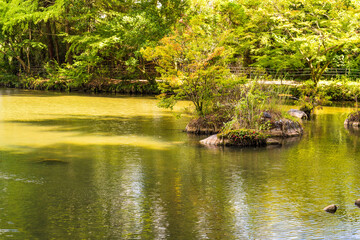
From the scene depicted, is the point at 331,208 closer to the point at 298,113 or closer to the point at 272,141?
the point at 272,141

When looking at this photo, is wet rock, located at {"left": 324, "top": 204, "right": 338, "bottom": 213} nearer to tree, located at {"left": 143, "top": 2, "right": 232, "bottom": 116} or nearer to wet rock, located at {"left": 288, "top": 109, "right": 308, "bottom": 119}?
tree, located at {"left": 143, "top": 2, "right": 232, "bottom": 116}

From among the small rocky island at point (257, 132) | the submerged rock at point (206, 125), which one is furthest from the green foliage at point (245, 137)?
the submerged rock at point (206, 125)

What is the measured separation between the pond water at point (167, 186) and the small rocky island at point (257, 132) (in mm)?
441

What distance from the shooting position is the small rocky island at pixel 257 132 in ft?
40.9

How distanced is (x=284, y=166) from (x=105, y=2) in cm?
2496

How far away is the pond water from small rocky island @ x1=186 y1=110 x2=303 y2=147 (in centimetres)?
44

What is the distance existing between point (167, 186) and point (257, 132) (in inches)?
185

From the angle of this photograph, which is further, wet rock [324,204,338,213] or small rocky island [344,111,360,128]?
small rocky island [344,111,360,128]

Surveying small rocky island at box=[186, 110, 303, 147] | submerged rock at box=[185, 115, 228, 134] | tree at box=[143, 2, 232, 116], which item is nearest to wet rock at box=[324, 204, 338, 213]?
small rocky island at box=[186, 110, 303, 147]

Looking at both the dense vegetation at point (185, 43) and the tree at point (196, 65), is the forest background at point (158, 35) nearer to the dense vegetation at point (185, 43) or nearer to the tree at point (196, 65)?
the dense vegetation at point (185, 43)

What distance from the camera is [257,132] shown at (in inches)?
492

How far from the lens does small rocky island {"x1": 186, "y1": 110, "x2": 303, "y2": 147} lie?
40.9 feet

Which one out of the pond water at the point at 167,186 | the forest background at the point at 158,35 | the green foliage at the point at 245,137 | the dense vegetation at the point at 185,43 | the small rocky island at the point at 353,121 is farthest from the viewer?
the forest background at the point at 158,35

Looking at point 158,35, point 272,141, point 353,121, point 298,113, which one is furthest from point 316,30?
point 272,141
